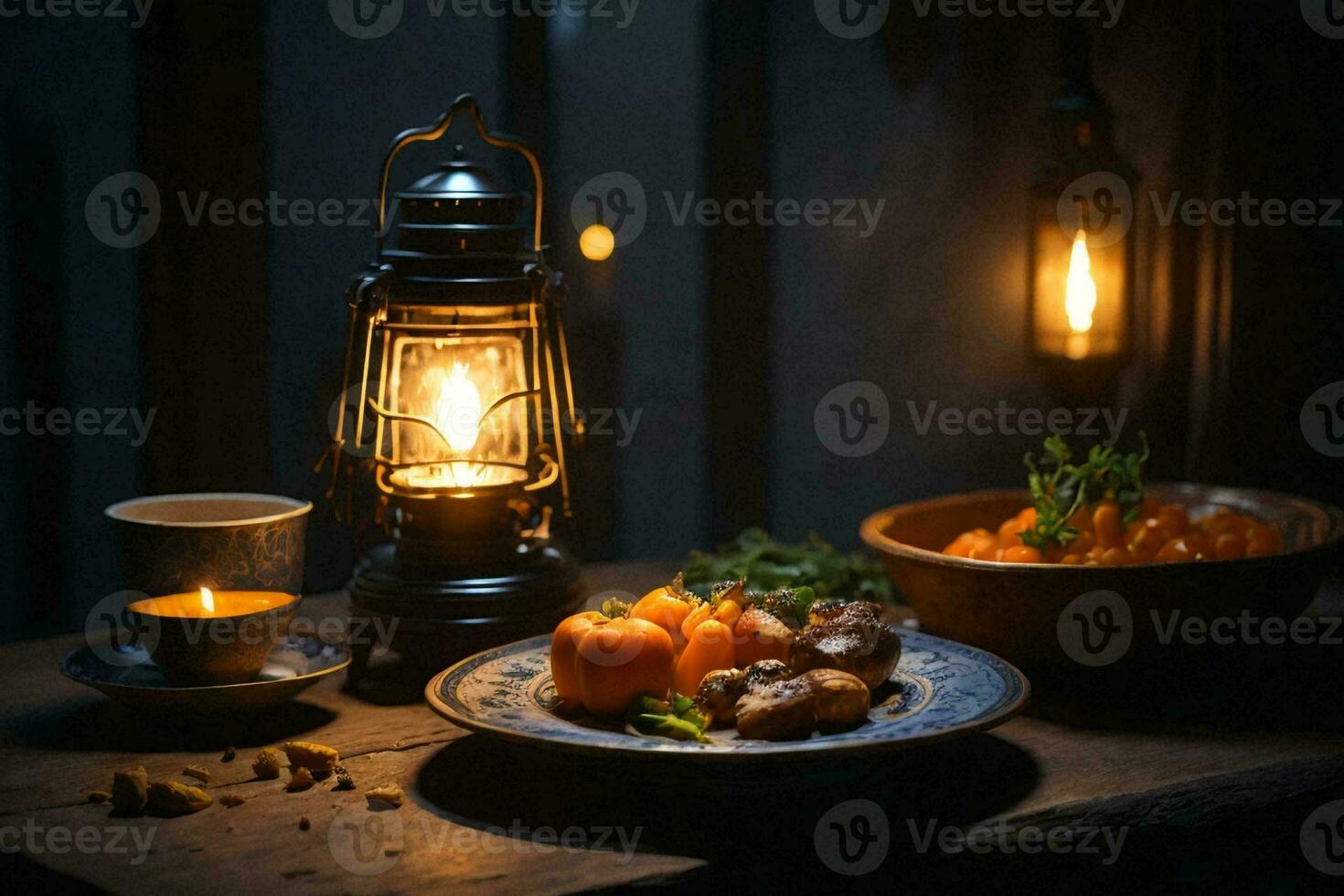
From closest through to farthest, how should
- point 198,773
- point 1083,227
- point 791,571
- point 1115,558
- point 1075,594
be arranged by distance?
1. point 198,773
2. point 1075,594
3. point 1115,558
4. point 791,571
5. point 1083,227

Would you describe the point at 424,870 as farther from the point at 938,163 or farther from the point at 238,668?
the point at 938,163

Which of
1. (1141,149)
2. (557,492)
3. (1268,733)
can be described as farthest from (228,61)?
(1141,149)

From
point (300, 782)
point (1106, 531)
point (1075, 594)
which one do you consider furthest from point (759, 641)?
point (1106, 531)

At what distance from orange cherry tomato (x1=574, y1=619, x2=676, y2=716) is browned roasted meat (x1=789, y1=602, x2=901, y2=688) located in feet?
0.60

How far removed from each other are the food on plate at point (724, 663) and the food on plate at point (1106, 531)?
38 centimetres

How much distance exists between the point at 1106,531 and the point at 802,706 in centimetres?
78

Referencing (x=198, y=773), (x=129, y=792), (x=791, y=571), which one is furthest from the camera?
(x=791, y=571)

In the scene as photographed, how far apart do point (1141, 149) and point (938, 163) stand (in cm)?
55

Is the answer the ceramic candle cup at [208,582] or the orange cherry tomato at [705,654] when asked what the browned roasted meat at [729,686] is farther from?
the ceramic candle cup at [208,582]

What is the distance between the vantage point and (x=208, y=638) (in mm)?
1729

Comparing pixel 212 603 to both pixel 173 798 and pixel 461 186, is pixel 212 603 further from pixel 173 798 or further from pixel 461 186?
pixel 461 186

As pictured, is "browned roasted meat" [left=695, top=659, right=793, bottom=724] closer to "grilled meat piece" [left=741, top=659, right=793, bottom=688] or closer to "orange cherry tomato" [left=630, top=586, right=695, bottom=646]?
"grilled meat piece" [left=741, top=659, right=793, bottom=688]

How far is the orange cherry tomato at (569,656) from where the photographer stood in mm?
1636

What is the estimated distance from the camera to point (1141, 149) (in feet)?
11.1
